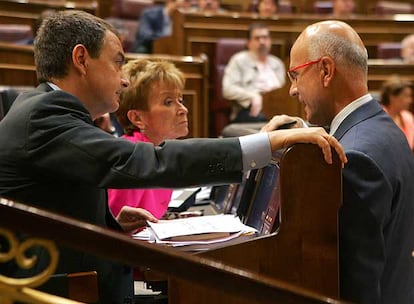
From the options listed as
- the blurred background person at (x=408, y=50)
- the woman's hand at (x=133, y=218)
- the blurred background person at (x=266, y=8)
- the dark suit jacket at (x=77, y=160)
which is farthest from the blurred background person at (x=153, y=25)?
the dark suit jacket at (x=77, y=160)

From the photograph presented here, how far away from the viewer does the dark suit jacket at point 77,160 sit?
1281 millimetres

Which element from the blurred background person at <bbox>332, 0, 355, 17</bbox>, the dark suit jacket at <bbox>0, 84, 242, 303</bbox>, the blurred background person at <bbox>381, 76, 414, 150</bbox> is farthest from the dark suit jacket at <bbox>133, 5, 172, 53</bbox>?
the dark suit jacket at <bbox>0, 84, 242, 303</bbox>

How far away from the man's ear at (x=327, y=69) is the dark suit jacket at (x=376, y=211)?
0.28ft

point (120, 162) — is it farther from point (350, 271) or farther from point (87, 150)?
point (350, 271)

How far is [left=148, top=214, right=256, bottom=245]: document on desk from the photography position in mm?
1370

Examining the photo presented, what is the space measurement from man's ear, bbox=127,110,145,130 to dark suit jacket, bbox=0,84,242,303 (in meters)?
0.59

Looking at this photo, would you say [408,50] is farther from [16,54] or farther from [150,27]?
[16,54]

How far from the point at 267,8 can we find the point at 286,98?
8.58ft

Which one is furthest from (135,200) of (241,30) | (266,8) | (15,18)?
(266,8)

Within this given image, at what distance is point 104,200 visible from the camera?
1.43m

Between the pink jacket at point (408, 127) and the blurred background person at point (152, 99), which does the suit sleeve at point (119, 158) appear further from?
the pink jacket at point (408, 127)

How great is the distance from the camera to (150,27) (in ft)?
19.8

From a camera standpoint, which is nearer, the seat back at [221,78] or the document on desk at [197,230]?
the document on desk at [197,230]

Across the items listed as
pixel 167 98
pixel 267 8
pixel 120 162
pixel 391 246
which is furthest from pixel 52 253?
pixel 267 8
